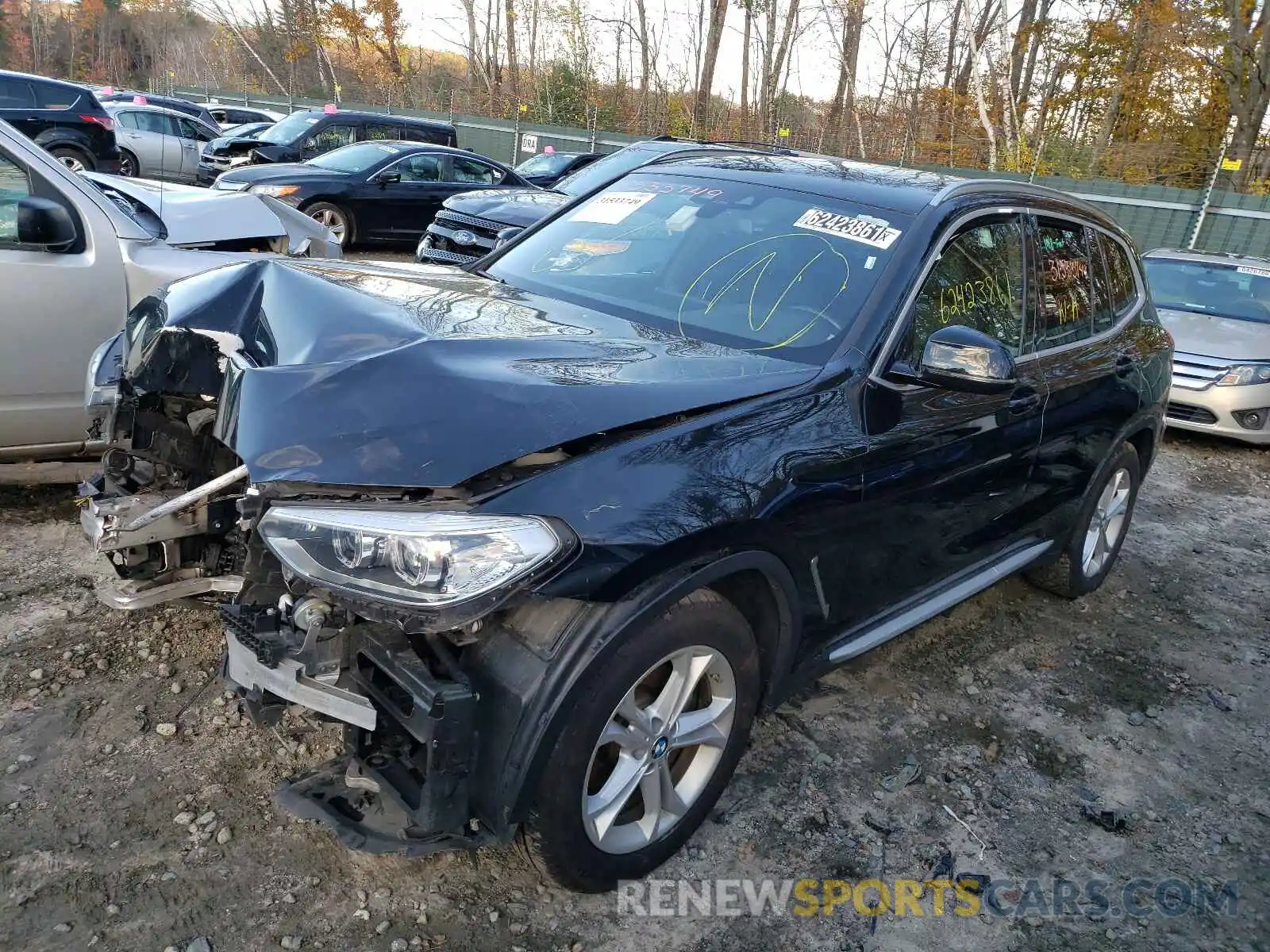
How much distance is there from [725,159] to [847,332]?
135 cm

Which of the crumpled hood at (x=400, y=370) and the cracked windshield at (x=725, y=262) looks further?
the cracked windshield at (x=725, y=262)

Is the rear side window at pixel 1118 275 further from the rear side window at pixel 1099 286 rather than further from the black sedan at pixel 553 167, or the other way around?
the black sedan at pixel 553 167

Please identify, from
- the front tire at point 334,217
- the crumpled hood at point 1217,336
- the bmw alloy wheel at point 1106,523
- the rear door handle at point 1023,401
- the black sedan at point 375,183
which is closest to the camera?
the rear door handle at point 1023,401

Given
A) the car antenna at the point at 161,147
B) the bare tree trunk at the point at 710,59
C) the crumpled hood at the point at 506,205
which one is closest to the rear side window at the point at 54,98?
the car antenna at the point at 161,147

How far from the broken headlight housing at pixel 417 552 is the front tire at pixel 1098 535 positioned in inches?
127

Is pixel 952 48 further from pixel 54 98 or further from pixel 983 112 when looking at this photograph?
pixel 54 98

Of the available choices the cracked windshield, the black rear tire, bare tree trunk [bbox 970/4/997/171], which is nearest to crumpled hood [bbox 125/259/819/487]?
the cracked windshield

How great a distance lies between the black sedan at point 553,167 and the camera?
1529cm

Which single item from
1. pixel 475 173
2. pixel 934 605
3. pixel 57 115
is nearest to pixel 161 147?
pixel 57 115

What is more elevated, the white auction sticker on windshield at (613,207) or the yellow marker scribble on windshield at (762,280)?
the white auction sticker on windshield at (613,207)
